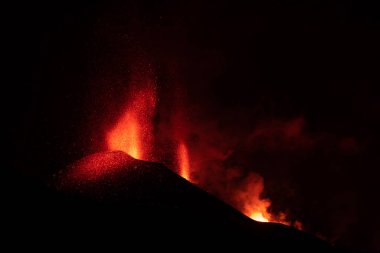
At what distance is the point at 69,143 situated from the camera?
17828 millimetres

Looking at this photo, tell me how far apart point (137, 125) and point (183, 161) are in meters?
7.54

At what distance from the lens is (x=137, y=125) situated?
2248 centimetres

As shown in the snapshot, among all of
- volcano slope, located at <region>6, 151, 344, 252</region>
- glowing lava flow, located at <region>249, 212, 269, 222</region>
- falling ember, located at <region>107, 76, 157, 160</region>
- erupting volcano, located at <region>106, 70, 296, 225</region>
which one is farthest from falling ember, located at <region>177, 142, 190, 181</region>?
volcano slope, located at <region>6, 151, 344, 252</region>

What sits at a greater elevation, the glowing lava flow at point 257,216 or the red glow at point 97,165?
the glowing lava flow at point 257,216

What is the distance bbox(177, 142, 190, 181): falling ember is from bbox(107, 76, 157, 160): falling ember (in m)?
3.46

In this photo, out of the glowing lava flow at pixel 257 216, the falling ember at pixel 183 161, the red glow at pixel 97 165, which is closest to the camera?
the red glow at pixel 97 165

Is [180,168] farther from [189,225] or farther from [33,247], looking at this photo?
[33,247]

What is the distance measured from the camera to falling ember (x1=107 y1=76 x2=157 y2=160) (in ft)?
68.3

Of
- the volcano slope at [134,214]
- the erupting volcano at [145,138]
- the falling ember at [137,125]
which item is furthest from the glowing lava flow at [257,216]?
the volcano slope at [134,214]

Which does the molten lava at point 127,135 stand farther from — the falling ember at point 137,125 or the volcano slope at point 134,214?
the volcano slope at point 134,214

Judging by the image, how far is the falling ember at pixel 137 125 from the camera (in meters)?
20.8

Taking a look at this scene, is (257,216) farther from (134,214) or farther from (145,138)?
(134,214)

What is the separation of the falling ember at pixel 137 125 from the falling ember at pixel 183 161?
3456mm

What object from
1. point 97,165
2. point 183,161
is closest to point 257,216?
point 183,161
